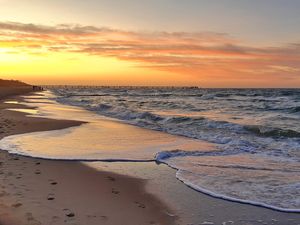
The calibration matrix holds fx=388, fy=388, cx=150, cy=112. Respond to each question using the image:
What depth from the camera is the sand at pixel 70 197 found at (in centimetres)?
575

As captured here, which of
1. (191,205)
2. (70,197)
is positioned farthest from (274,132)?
(70,197)

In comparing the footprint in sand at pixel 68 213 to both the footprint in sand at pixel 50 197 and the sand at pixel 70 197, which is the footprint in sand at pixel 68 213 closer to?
the sand at pixel 70 197

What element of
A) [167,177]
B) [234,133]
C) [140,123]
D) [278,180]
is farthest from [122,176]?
[140,123]

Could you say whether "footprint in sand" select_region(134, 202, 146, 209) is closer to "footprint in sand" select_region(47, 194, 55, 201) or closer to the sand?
the sand

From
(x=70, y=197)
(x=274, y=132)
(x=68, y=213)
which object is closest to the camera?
(x=68, y=213)

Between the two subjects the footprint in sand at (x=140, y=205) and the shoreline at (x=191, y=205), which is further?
the footprint in sand at (x=140, y=205)

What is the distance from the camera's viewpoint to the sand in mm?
5750

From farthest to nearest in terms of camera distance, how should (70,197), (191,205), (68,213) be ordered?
(70,197), (191,205), (68,213)

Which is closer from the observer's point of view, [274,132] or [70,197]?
[70,197]

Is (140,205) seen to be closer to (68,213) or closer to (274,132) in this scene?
(68,213)

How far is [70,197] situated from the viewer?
6.76 m

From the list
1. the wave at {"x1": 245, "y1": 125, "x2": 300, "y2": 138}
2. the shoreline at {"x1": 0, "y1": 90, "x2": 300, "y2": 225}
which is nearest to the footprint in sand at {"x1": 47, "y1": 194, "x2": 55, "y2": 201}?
the shoreline at {"x1": 0, "y1": 90, "x2": 300, "y2": 225}

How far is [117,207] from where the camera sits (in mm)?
6414

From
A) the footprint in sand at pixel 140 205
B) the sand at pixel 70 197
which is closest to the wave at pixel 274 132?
the sand at pixel 70 197
